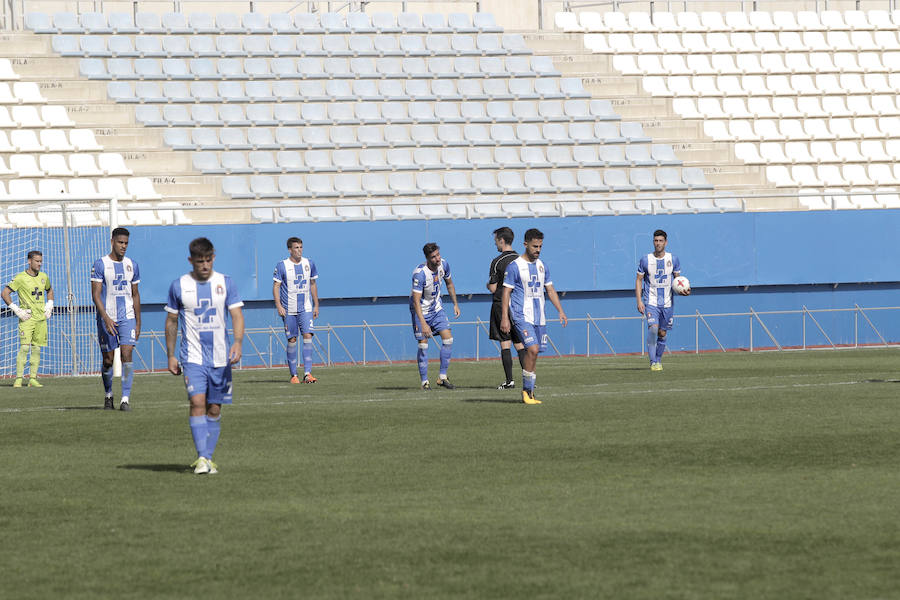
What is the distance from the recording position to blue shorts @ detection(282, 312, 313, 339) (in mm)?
23370

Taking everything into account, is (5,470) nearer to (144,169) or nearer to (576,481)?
(576,481)

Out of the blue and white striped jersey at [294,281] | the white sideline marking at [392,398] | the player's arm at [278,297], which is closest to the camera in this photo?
the white sideline marking at [392,398]

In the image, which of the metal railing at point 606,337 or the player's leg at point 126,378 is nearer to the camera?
the player's leg at point 126,378

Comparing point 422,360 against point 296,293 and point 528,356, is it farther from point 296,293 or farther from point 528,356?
point 528,356

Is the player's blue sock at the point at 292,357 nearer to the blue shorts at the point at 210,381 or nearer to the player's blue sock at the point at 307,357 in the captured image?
the player's blue sock at the point at 307,357

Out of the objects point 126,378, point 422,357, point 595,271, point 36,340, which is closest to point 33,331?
point 36,340

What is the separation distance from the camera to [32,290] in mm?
23188

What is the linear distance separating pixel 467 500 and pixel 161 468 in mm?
3182

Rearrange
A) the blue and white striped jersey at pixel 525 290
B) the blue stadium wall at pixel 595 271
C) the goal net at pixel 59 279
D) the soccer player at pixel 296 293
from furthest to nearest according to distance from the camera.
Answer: the blue stadium wall at pixel 595 271, the goal net at pixel 59 279, the soccer player at pixel 296 293, the blue and white striped jersey at pixel 525 290

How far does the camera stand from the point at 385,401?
18.2m

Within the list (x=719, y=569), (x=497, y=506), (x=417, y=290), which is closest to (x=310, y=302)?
(x=417, y=290)

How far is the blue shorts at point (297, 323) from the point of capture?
76.7ft

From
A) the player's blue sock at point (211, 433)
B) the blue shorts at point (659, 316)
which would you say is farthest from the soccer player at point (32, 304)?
the player's blue sock at point (211, 433)

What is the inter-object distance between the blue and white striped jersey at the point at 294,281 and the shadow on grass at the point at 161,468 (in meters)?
11.3
